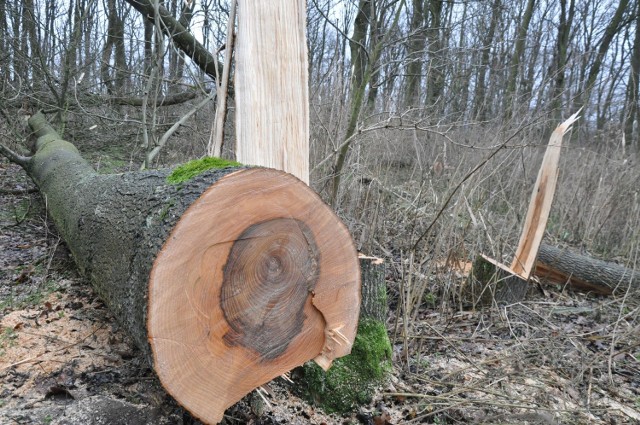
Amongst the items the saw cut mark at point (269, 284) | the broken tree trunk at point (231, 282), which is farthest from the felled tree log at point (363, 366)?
the saw cut mark at point (269, 284)

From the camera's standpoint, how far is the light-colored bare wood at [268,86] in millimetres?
2674

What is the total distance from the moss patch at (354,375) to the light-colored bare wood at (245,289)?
0.35 metres

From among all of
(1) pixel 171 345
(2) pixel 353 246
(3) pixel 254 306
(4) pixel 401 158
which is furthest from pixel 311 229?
(4) pixel 401 158

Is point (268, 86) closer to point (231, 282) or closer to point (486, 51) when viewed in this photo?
point (231, 282)

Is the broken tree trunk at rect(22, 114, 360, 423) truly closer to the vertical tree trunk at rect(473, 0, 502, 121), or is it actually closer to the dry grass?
the dry grass

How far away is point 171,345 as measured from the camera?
1.55 meters

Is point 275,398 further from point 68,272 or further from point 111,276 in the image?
point 68,272

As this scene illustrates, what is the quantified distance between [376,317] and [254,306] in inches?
37.7

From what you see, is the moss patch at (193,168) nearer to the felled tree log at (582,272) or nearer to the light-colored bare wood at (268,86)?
the light-colored bare wood at (268,86)

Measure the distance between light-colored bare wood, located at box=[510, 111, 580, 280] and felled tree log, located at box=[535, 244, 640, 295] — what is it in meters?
0.61

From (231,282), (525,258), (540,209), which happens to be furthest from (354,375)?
(540,209)

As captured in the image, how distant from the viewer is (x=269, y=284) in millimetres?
1723

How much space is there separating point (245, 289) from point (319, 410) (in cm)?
86

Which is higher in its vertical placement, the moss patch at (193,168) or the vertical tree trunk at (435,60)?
the vertical tree trunk at (435,60)
